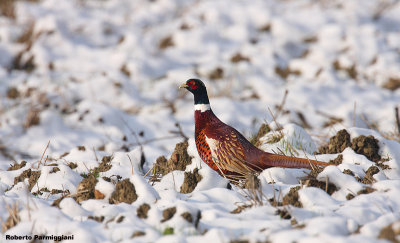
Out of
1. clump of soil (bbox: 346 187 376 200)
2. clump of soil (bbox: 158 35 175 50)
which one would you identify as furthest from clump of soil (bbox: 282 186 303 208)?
clump of soil (bbox: 158 35 175 50)

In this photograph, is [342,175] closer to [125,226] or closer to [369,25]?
[125,226]

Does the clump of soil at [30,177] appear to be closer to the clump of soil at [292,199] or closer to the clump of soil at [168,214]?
the clump of soil at [168,214]

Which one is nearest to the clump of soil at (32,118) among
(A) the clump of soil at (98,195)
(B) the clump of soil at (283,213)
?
(A) the clump of soil at (98,195)

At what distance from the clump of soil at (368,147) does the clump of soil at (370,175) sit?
494 millimetres

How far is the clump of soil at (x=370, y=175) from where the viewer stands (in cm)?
307

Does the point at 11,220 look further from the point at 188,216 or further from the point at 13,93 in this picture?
the point at 13,93

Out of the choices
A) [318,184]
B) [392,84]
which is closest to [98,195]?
[318,184]

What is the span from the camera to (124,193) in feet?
9.14

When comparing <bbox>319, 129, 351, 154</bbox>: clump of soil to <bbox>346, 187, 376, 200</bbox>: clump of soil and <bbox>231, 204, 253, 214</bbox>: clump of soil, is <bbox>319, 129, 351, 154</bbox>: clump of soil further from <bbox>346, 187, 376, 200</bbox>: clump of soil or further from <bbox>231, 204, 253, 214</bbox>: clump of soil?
<bbox>231, 204, 253, 214</bbox>: clump of soil

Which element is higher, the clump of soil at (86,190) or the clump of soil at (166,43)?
the clump of soil at (166,43)

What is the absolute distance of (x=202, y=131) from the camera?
140 inches

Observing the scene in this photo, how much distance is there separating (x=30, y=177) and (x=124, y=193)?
3.40ft

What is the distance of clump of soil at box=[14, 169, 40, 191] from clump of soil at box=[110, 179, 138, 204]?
2.88ft

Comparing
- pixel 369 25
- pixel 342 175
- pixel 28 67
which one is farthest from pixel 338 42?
pixel 342 175
